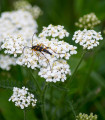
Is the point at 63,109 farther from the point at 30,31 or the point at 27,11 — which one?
the point at 27,11

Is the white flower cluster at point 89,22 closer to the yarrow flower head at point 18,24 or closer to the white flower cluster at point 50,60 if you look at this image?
the white flower cluster at point 50,60

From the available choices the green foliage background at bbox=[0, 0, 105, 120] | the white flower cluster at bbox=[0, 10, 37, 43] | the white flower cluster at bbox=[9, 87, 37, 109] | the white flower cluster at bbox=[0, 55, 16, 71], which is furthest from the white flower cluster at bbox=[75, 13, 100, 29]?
the white flower cluster at bbox=[9, 87, 37, 109]

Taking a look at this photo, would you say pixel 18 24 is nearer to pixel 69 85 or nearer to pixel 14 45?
pixel 14 45

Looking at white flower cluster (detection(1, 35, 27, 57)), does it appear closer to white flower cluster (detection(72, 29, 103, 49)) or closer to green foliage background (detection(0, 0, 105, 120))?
green foliage background (detection(0, 0, 105, 120))

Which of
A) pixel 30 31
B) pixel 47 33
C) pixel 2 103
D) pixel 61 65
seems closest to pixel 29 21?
pixel 30 31

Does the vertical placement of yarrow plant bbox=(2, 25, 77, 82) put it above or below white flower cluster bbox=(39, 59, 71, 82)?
above
